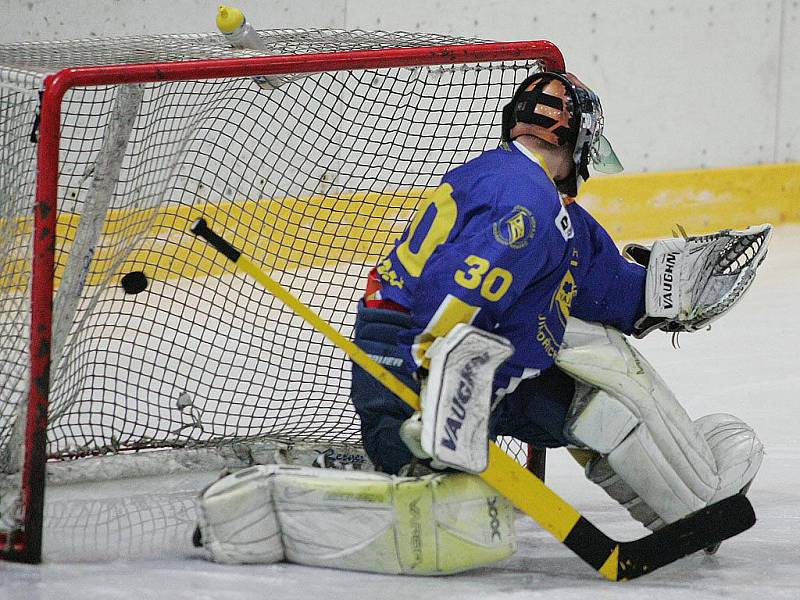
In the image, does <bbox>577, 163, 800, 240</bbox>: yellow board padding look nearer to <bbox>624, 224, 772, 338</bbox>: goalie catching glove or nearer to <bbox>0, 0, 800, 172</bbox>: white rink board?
<bbox>0, 0, 800, 172</bbox>: white rink board

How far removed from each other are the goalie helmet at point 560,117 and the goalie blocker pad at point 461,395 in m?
0.47

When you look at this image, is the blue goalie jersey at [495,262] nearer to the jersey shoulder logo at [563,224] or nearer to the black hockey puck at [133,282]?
the jersey shoulder logo at [563,224]

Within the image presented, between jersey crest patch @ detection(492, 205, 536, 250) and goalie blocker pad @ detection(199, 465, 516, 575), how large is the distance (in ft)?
1.41

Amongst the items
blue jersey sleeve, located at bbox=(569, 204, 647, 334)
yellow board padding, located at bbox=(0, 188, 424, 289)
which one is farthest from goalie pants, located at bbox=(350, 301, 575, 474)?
yellow board padding, located at bbox=(0, 188, 424, 289)

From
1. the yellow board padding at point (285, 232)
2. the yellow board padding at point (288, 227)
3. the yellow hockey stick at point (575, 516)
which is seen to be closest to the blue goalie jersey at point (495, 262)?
the yellow hockey stick at point (575, 516)

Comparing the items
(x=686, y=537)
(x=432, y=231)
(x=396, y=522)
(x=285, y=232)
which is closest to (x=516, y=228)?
(x=432, y=231)

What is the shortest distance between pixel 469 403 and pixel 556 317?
37 centimetres

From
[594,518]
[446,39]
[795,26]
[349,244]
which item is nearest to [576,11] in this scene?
[795,26]

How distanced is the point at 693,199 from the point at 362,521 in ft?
13.2

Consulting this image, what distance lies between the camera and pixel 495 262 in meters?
2.13

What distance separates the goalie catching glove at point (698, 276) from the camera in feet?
8.73

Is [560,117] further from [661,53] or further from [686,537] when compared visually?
[661,53]

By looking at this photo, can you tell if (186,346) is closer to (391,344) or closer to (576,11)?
(391,344)

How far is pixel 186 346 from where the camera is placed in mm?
3436
